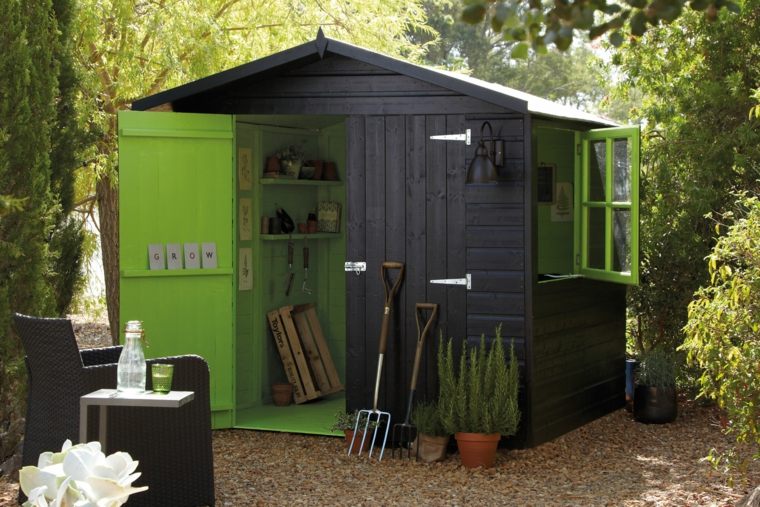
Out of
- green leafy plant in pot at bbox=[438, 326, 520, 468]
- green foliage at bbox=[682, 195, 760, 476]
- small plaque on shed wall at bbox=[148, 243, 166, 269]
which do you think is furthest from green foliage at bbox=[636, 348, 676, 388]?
small plaque on shed wall at bbox=[148, 243, 166, 269]

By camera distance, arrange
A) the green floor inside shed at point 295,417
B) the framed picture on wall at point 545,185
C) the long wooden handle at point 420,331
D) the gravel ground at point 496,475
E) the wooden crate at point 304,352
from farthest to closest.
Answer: the wooden crate at point 304,352 → the framed picture on wall at point 545,185 → the green floor inside shed at point 295,417 → the long wooden handle at point 420,331 → the gravel ground at point 496,475

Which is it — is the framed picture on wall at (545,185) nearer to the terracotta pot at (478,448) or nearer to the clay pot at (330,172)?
the clay pot at (330,172)

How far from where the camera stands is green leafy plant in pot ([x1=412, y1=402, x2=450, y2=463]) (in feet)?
22.5

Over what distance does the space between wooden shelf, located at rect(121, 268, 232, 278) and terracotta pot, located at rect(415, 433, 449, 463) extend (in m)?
1.76

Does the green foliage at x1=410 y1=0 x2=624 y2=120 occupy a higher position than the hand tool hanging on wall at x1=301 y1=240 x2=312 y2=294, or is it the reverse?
the green foliage at x1=410 y1=0 x2=624 y2=120

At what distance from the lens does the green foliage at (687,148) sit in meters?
8.54

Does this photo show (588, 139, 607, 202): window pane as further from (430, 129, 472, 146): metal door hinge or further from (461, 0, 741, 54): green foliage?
(461, 0, 741, 54): green foliage

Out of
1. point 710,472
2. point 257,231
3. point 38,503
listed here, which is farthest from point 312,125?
point 38,503

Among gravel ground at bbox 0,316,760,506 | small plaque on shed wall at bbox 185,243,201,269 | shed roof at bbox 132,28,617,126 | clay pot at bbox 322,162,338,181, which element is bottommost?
gravel ground at bbox 0,316,760,506

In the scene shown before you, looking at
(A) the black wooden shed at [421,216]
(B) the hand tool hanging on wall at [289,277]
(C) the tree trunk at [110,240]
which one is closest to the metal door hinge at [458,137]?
(A) the black wooden shed at [421,216]

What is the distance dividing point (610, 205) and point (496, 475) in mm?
2014

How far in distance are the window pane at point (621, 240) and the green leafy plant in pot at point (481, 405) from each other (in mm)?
1163

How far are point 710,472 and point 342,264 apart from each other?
3.70m

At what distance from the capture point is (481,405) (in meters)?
6.69
